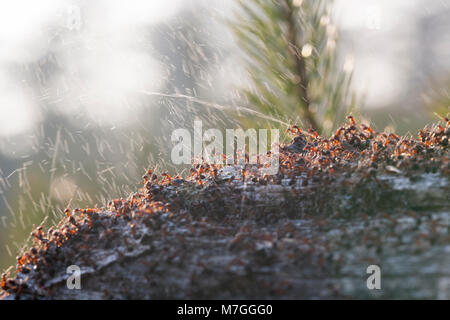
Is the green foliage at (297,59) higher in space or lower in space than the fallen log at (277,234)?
higher

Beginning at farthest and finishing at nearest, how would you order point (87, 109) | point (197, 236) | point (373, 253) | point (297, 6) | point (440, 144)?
point (87, 109)
point (297, 6)
point (440, 144)
point (197, 236)
point (373, 253)

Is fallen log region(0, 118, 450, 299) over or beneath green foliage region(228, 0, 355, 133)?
beneath

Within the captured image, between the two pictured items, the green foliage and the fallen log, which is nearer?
the fallen log

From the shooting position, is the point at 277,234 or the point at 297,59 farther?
the point at 297,59

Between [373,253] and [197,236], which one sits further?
[197,236]

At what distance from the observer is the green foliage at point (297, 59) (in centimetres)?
312

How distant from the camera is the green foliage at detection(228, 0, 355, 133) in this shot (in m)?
3.12

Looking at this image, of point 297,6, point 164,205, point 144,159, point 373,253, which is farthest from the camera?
point 144,159

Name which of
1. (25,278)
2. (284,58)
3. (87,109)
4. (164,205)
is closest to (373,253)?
(164,205)

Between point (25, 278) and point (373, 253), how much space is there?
170 centimetres

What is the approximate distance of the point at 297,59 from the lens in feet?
10.2

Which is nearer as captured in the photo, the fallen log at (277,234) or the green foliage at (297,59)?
the fallen log at (277,234)

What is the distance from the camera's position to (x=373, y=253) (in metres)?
1.58

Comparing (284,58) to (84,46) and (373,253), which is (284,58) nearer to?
(373,253)
